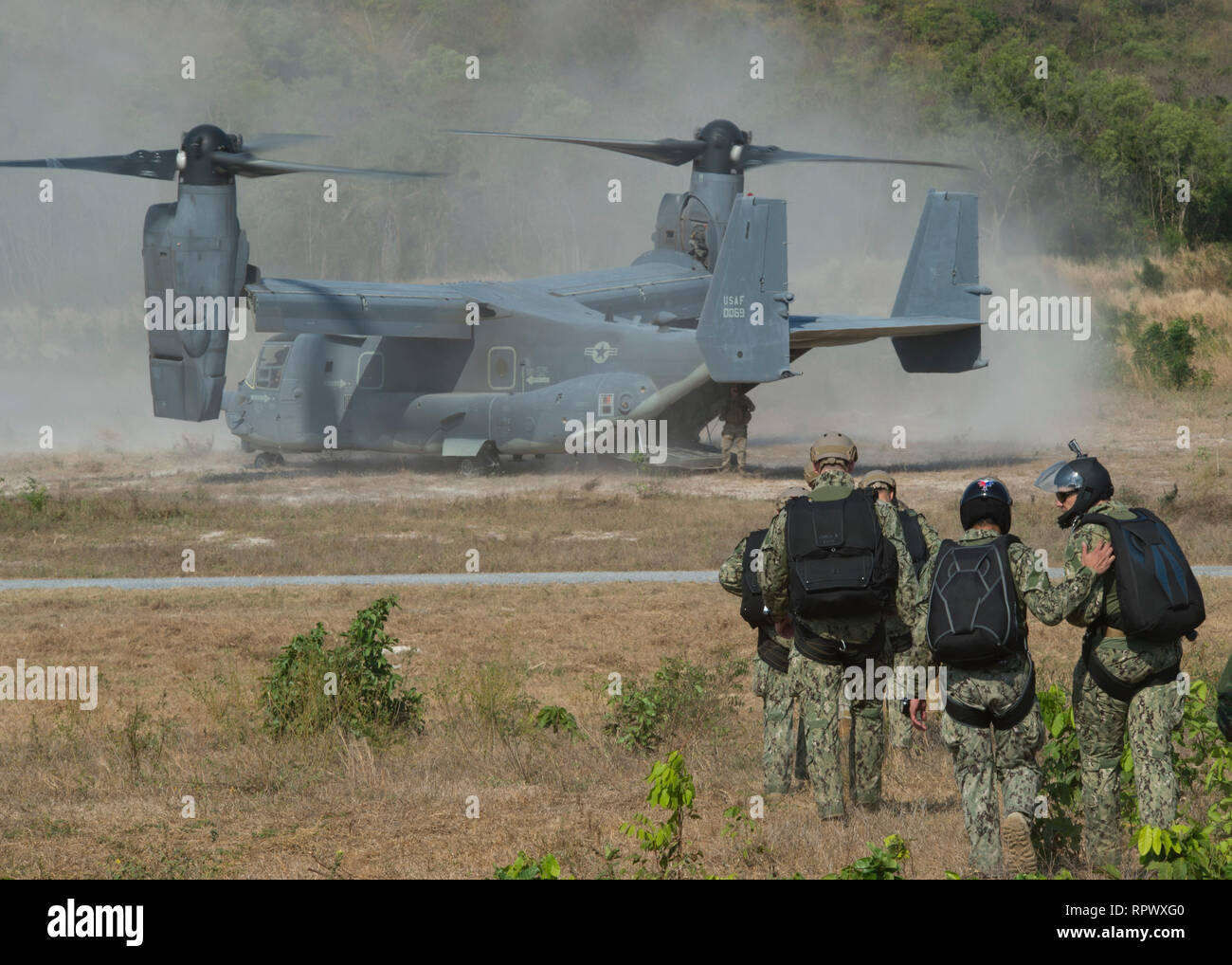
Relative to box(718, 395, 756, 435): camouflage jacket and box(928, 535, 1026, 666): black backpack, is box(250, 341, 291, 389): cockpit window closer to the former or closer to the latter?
box(718, 395, 756, 435): camouflage jacket

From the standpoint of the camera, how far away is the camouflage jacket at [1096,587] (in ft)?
22.1

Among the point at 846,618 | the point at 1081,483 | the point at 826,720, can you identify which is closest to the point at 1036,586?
the point at 1081,483

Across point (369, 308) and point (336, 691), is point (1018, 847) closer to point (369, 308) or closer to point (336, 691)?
point (336, 691)

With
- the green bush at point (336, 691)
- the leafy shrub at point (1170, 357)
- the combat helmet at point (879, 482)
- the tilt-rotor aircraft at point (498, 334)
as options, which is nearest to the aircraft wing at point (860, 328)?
the tilt-rotor aircraft at point (498, 334)

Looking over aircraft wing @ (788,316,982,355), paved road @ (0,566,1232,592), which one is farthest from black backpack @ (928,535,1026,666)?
aircraft wing @ (788,316,982,355)

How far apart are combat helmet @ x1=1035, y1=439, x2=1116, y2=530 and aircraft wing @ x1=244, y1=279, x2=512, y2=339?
64.5ft

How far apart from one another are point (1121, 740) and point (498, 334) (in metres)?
20.6

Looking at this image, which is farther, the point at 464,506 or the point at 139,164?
the point at 139,164

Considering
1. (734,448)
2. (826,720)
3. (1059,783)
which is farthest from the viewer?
(734,448)

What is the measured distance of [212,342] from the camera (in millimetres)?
24703

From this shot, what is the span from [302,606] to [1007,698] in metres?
10.8

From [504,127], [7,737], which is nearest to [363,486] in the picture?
[7,737]

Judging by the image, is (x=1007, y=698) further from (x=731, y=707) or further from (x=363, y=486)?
(x=363, y=486)

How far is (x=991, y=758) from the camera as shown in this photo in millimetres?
6949
